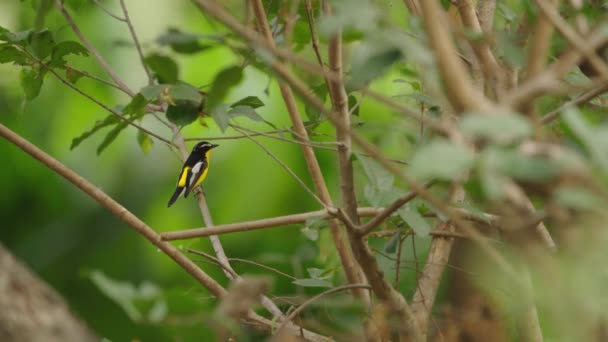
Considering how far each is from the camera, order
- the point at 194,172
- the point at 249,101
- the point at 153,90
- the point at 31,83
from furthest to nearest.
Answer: the point at 194,172 → the point at 31,83 → the point at 249,101 → the point at 153,90

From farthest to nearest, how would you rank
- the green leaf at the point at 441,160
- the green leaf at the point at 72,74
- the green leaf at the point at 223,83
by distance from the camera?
the green leaf at the point at 72,74 → the green leaf at the point at 223,83 → the green leaf at the point at 441,160

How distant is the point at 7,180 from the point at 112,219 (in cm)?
48

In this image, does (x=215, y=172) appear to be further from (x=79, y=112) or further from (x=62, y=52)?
(x=62, y=52)

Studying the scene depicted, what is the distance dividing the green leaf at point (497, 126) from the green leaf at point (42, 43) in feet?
3.06

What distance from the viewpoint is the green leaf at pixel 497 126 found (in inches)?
21.0

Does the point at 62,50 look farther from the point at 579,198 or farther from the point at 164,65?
the point at 579,198

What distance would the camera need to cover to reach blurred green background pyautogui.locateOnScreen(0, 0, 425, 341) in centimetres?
320

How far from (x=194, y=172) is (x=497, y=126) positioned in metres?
2.06

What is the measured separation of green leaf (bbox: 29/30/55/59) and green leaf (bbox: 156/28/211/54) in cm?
52

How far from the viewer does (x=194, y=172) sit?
254 centimetres

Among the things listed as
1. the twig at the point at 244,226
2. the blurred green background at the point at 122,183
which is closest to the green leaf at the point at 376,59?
the twig at the point at 244,226

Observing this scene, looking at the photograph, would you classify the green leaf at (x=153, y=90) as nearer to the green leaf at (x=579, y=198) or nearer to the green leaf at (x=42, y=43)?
the green leaf at (x=42, y=43)

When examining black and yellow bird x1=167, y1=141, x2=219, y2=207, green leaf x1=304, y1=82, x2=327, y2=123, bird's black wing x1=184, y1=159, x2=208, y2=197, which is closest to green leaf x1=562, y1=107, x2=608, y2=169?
green leaf x1=304, y1=82, x2=327, y2=123

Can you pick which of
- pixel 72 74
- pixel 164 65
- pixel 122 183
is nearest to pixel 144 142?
pixel 72 74
